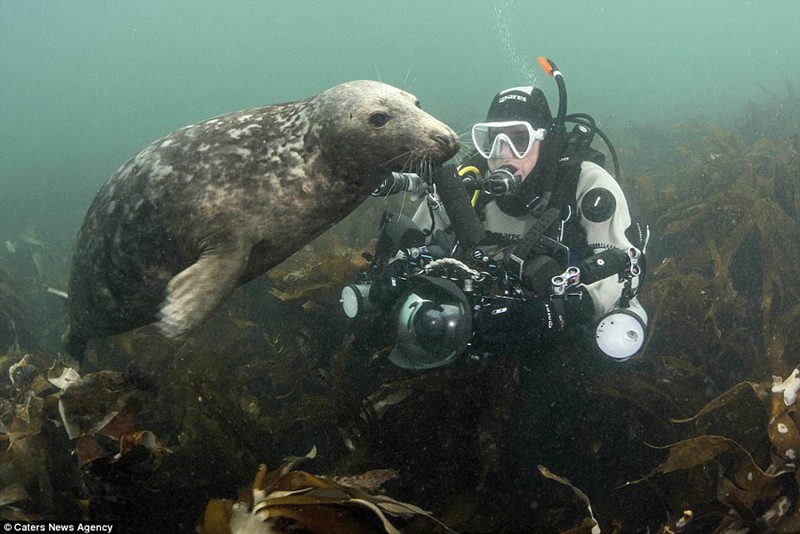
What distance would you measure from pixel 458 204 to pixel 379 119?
751mm

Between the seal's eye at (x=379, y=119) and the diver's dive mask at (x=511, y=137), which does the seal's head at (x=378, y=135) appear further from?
the diver's dive mask at (x=511, y=137)

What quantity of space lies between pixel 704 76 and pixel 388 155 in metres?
45.8

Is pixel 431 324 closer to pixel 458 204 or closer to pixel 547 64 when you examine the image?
pixel 458 204

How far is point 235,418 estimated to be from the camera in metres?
2.36

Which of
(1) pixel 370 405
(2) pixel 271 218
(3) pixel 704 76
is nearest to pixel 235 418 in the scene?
(1) pixel 370 405

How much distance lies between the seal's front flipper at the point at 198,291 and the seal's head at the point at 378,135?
68 centimetres

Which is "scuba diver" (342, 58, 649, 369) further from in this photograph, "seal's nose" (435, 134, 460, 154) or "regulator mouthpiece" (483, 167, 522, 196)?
"seal's nose" (435, 134, 460, 154)

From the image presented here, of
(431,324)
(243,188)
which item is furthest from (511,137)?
(243,188)

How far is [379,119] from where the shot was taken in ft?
7.26

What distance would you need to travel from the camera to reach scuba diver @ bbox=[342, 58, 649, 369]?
2348 millimetres

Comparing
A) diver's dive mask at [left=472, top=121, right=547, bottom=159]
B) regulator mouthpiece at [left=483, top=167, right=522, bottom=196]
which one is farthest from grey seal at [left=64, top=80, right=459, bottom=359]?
diver's dive mask at [left=472, top=121, right=547, bottom=159]

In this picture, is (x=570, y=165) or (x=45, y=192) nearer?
(x=570, y=165)

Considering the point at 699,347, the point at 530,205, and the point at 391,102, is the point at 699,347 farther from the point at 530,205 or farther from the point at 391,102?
the point at 391,102

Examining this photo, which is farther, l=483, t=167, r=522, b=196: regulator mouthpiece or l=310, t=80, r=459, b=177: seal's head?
l=483, t=167, r=522, b=196: regulator mouthpiece
